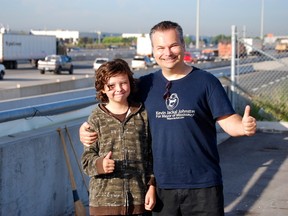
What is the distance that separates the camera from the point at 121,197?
3.20 m

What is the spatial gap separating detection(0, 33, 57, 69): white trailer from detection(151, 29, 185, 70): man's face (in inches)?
2209

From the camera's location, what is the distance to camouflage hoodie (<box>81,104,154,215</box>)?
3.20 meters

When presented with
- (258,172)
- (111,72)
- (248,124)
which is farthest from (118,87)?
(258,172)

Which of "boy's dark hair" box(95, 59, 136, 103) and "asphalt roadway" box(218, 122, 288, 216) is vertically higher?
"boy's dark hair" box(95, 59, 136, 103)

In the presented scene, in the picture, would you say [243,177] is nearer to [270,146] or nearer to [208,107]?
[270,146]

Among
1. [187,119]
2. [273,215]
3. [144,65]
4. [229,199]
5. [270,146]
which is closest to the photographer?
[187,119]

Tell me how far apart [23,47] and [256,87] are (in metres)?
50.9

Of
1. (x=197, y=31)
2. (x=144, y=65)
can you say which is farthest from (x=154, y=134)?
(x=197, y=31)

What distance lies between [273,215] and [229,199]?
2.29 feet

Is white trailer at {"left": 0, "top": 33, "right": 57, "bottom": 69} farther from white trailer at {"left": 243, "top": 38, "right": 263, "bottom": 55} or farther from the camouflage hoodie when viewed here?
the camouflage hoodie

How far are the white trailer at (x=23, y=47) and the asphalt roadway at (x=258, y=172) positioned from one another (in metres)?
50.1

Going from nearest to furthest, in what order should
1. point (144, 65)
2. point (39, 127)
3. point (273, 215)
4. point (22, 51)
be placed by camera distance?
point (39, 127) → point (273, 215) → point (144, 65) → point (22, 51)

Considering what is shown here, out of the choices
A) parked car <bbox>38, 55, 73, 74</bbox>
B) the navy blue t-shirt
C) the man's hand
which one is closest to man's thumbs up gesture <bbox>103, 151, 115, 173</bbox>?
the man's hand

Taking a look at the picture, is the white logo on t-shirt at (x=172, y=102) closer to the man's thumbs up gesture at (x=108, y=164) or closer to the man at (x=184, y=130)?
the man at (x=184, y=130)
